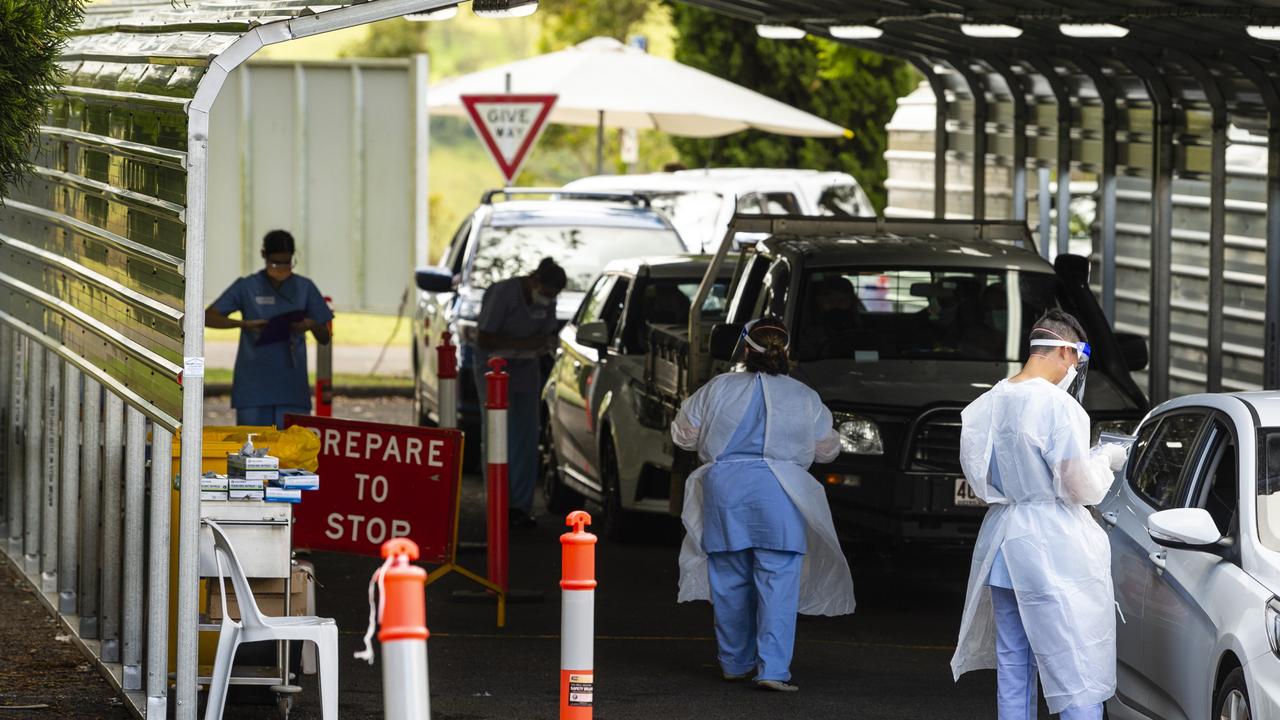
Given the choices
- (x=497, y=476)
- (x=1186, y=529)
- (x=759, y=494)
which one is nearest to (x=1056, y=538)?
(x=1186, y=529)

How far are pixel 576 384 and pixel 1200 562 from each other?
7.89 meters

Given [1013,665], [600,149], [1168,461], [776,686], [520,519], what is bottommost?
[520,519]

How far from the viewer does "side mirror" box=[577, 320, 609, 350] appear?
47.2 ft

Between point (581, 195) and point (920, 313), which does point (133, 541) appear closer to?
point (920, 313)

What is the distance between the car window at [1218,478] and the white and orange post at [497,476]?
13.2ft

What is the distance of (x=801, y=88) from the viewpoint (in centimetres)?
3253

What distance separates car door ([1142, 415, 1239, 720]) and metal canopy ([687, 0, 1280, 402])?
4939 mm

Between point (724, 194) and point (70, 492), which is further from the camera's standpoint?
point (724, 194)

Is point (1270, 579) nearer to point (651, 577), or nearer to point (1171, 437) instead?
point (1171, 437)

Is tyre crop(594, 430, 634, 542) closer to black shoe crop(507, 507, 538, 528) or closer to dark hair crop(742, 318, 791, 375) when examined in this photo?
black shoe crop(507, 507, 538, 528)

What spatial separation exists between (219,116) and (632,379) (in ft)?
35.7

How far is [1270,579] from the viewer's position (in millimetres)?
7129

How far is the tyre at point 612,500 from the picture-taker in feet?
46.1

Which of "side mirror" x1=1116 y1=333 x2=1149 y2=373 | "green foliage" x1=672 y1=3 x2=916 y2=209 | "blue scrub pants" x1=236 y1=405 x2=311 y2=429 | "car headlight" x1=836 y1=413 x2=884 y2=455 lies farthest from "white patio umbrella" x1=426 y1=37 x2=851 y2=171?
"car headlight" x1=836 y1=413 x2=884 y2=455
